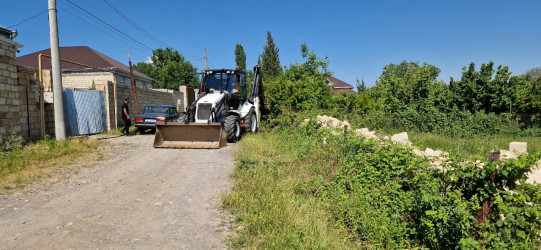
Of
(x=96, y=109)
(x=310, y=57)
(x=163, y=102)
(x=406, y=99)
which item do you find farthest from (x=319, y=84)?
(x=96, y=109)

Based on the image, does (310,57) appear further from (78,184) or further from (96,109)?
(78,184)

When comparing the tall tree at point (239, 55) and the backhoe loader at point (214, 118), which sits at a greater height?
the tall tree at point (239, 55)

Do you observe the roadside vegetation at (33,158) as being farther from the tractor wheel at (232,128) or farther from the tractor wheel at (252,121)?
the tractor wheel at (252,121)

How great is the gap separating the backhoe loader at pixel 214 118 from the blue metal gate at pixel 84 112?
204 inches

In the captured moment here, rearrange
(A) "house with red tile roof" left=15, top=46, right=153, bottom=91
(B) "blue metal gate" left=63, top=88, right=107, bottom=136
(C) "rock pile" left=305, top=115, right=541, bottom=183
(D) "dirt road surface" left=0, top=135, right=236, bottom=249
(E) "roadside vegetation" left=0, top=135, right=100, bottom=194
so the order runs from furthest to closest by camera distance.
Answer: (A) "house with red tile roof" left=15, top=46, right=153, bottom=91 < (B) "blue metal gate" left=63, top=88, right=107, bottom=136 < (E) "roadside vegetation" left=0, top=135, right=100, bottom=194 < (C) "rock pile" left=305, top=115, right=541, bottom=183 < (D) "dirt road surface" left=0, top=135, right=236, bottom=249

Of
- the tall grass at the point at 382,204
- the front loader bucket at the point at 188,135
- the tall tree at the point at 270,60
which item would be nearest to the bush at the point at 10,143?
the front loader bucket at the point at 188,135

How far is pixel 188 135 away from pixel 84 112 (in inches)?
249

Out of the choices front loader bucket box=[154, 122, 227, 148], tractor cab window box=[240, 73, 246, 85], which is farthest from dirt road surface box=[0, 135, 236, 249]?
tractor cab window box=[240, 73, 246, 85]

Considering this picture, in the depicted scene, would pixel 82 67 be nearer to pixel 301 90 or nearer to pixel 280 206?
pixel 301 90

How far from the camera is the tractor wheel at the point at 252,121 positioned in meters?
12.5

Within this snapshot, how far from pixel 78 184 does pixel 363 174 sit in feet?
18.9

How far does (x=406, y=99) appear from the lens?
20.3 m

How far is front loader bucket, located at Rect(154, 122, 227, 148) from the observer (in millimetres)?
10227

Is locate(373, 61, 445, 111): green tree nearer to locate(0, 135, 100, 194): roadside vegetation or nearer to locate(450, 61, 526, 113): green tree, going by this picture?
locate(450, 61, 526, 113): green tree
